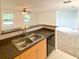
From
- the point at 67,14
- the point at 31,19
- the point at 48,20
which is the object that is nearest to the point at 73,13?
the point at 67,14

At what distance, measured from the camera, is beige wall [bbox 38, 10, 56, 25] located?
8.15 m

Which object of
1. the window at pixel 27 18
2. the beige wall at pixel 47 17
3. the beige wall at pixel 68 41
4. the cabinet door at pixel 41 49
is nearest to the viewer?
the cabinet door at pixel 41 49

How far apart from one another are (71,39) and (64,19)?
456 cm

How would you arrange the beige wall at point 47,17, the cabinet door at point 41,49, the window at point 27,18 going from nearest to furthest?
the cabinet door at point 41,49 < the window at point 27,18 < the beige wall at point 47,17

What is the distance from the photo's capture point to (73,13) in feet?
27.9

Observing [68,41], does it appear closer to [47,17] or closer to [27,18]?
[27,18]

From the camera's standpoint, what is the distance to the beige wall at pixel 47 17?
26.7 ft

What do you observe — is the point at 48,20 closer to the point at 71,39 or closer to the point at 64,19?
the point at 64,19

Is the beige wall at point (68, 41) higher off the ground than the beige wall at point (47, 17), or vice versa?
the beige wall at point (47, 17)

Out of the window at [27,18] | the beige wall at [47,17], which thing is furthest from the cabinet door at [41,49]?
the beige wall at [47,17]

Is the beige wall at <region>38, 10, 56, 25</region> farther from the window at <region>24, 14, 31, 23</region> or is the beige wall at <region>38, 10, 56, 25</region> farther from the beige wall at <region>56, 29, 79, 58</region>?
the beige wall at <region>56, 29, 79, 58</region>

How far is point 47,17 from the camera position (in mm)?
8398

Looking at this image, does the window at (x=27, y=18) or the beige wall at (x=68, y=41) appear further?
the window at (x=27, y=18)

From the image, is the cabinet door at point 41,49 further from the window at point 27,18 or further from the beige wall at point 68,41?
the window at point 27,18
